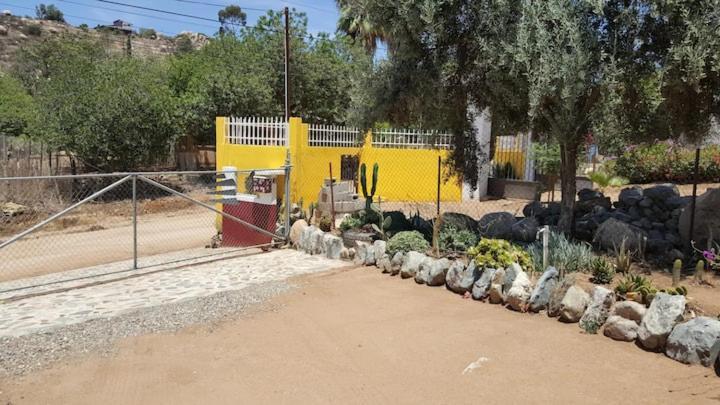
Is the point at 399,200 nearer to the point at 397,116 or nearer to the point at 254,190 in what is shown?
the point at 254,190

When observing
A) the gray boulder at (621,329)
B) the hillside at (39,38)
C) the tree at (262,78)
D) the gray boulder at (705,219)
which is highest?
the hillside at (39,38)

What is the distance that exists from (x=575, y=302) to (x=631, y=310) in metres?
0.54

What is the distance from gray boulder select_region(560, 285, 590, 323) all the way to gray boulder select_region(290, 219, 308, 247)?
541 cm

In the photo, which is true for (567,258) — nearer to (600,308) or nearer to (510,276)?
(510,276)

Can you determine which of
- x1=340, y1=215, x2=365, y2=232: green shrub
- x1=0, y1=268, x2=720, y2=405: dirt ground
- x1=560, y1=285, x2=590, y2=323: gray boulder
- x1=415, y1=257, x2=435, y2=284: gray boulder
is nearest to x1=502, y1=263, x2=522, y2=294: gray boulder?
x1=0, y1=268, x2=720, y2=405: dirt ground

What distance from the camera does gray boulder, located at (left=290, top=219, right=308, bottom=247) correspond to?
1011 centimetres

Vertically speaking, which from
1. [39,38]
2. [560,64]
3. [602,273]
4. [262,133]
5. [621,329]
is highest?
[39,38]

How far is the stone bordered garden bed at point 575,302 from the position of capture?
183 inches

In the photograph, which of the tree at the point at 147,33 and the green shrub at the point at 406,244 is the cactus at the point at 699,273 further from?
the tree at the point at 147,33

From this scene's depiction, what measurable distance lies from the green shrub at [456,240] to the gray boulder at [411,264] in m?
0.57

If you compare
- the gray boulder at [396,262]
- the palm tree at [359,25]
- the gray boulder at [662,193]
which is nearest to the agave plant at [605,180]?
the gray boulder at [662,193]

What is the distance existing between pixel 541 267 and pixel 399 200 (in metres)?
9.97

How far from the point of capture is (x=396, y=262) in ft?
25.5

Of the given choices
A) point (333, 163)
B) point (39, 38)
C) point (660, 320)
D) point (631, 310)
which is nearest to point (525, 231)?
point (631, 310)
